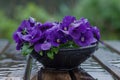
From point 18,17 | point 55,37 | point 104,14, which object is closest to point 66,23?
point 55,37

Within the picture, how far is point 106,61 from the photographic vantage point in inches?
75.2

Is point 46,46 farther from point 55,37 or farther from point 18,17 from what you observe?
point 18,17

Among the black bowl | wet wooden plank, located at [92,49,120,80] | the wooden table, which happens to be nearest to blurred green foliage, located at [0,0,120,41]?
the wooden table

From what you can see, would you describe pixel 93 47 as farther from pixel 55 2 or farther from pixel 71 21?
pixel 55 2

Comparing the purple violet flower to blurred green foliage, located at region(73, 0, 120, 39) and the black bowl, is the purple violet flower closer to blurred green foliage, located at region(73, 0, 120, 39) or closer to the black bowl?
the black bowl

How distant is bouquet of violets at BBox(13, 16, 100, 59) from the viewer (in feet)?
4.80

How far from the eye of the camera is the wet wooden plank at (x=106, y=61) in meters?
1.61

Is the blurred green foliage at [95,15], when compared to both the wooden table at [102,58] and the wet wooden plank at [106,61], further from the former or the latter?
the wet wooden plank at [106,61]

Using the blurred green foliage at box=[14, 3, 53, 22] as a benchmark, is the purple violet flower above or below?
below

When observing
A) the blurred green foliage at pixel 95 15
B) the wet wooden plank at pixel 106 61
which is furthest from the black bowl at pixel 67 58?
the blurred green foliage at pixel 95 15

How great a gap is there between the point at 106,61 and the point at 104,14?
4015 millimetres

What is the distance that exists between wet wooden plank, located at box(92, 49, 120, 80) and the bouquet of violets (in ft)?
0.57

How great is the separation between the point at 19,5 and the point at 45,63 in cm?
501

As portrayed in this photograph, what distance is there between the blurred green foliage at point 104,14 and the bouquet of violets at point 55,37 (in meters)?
4.30
